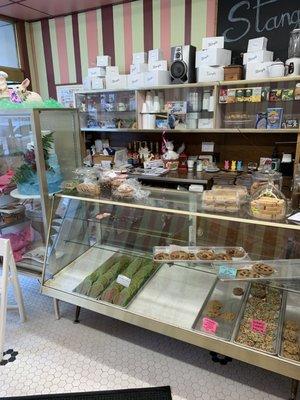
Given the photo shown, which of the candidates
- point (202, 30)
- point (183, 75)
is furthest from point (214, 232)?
point (202, 30)

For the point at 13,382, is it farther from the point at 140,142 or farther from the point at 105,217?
the point at 140,142

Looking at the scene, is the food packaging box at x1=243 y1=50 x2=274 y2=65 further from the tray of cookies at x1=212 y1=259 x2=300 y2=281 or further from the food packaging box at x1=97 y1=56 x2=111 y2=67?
the tray of cookies at x1=212 y1=259 x2=300 y2=281

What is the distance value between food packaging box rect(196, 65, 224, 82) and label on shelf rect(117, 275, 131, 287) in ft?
7.31

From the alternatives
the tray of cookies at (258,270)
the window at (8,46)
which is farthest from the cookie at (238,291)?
the window at (8,46)

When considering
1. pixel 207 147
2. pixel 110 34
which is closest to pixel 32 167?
pixel 207 147

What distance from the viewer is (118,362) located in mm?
1840

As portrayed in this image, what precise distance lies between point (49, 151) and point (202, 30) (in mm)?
2432

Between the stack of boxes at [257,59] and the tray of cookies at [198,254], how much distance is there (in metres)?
1.89

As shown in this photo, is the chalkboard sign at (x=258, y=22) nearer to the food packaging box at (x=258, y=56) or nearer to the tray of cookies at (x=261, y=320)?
the food packaging box at (x=258, y=56)

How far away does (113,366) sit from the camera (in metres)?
1.81

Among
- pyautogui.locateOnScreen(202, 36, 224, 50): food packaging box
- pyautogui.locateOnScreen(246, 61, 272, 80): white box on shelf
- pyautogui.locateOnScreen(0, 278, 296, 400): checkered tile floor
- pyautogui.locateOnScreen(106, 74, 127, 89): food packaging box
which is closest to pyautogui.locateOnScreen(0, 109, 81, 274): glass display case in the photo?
pyautogui.locateOnScreen(0, 278, 296, 400): checkered tile floor

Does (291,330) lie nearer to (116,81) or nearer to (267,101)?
(267,101)

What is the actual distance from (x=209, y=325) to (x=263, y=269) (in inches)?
18.3

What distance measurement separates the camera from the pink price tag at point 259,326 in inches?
64.1
